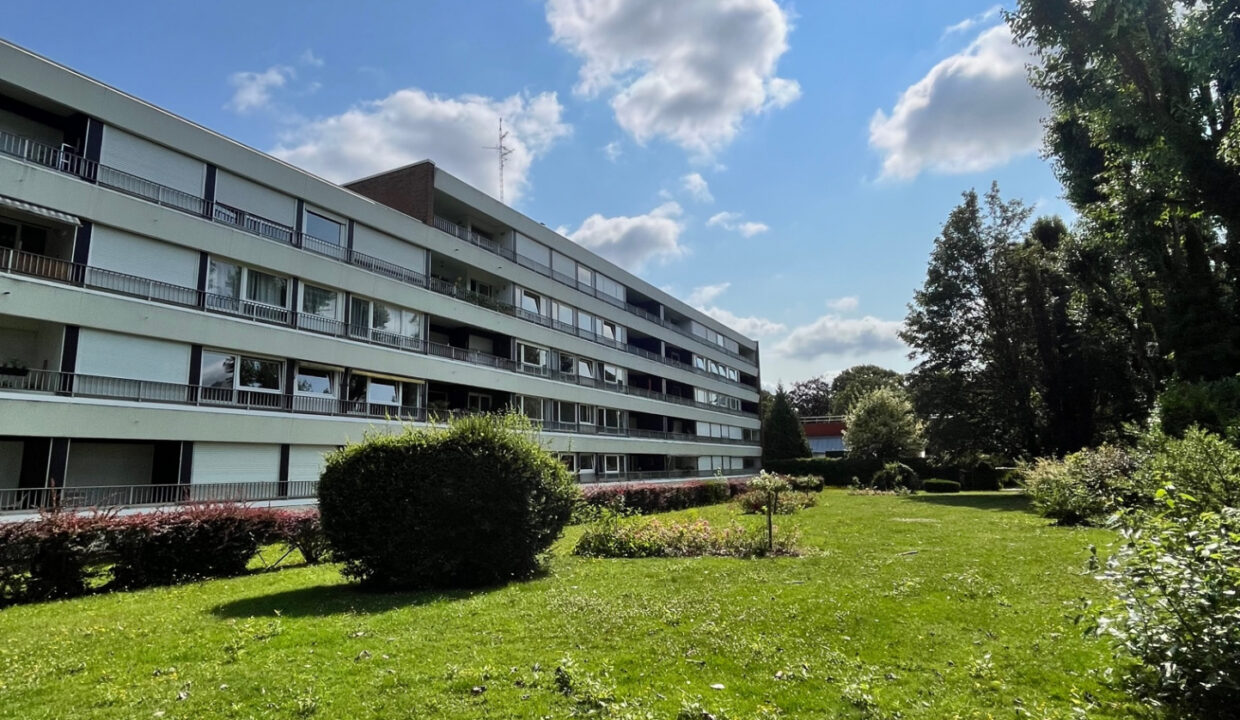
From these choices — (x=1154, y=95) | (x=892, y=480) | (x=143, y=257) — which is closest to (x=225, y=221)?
(x=143, y=257)

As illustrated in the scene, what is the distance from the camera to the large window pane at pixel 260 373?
21628 mm

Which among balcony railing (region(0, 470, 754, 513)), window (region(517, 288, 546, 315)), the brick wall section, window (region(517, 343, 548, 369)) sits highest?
the brick wall section

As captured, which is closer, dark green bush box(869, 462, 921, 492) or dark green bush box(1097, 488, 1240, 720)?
dark green bush box(1097, 488, 1240, 720)

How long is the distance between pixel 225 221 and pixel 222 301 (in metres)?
2.65

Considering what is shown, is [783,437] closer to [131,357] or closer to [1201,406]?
[1201,406]

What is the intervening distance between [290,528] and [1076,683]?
13.4 metres

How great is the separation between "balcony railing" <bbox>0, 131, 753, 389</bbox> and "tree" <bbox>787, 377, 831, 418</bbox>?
7528 centimetres

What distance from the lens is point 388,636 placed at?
6.87 metres

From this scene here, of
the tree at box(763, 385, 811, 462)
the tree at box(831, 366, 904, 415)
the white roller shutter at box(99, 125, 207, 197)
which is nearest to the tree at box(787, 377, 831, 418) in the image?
the tree at box(831, 366, 904, 415)

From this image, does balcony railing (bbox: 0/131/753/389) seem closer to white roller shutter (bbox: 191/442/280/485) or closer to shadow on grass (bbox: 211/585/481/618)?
white roller shutter (bbox: 191/442/280/485)

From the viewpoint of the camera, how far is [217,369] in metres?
20.9

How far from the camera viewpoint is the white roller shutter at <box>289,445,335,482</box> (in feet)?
73.6

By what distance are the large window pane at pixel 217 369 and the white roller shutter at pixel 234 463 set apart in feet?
6.28

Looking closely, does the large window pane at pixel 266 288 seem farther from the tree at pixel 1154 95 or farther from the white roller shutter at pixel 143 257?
the tree at pixel 1154 95
